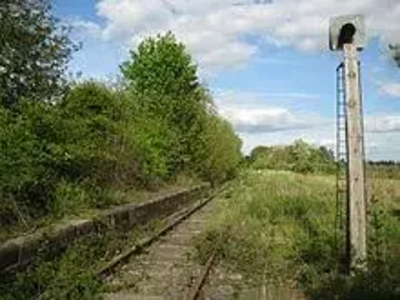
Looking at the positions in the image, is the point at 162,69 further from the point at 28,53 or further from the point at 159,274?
the point at 159,274

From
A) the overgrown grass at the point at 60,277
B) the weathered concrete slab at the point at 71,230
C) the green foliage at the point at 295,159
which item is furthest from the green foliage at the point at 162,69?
the overgrown grass at the point at 60,277

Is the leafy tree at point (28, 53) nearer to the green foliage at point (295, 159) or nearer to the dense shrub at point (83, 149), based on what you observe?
the dense shrub at point (83, 149)

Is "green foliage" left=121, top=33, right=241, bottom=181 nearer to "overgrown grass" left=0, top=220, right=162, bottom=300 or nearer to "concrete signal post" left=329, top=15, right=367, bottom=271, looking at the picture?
"overgrown grass" left=0, top=220, right=162, bottom=300

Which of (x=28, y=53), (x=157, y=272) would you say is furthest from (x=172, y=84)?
(x=157, y=272)

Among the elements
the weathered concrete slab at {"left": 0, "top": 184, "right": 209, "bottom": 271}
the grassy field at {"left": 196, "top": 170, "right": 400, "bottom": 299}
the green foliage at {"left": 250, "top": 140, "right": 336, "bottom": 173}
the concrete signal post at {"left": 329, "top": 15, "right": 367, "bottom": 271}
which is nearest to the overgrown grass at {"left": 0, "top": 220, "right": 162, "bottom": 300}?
the weathered concrete slab at {"left": 0, "top": 184, "right": 209, "bottom": 271}

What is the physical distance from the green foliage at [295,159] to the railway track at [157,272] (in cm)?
6253

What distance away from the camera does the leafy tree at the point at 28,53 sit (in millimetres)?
19969

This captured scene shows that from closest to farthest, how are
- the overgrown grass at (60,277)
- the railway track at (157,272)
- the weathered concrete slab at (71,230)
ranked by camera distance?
the overgrown grass at (60,277)
the railway track at (157,272)
the weathered concrete slab at (71,230)

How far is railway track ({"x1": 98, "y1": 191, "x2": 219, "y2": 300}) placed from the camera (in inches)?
433

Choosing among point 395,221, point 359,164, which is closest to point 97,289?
point 359,164

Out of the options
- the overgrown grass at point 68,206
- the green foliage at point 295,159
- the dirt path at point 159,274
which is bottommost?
the dirt path at point 159,274

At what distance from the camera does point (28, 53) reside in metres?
21.1

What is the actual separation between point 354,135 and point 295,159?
93.6 metres

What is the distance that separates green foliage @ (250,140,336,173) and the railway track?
2462 inches
